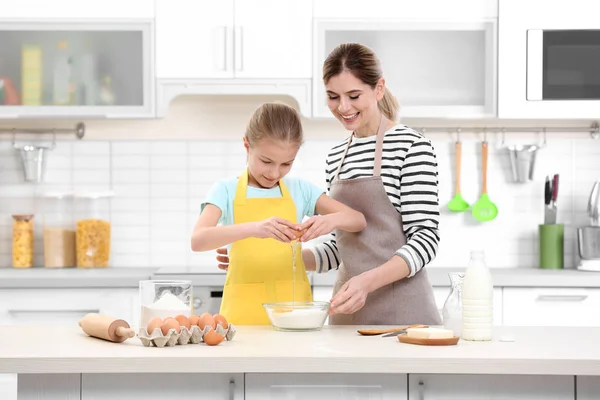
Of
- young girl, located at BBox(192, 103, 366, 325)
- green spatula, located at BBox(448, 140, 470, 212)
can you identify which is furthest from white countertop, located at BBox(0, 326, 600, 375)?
green spatula, located at BBox(448, 140, 470, 212)

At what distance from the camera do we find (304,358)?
173cm

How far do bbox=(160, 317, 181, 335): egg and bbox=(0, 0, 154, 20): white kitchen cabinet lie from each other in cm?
227

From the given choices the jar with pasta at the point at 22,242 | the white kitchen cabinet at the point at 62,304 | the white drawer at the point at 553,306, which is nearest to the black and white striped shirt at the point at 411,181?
the white drawer at the point at 553,306

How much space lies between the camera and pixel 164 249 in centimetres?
418

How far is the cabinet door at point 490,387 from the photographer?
1793 mm

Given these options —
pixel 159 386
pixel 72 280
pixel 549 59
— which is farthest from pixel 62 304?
pixel 549 59

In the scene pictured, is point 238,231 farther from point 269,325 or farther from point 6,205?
point 6,205

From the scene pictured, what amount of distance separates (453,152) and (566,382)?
2458 mm

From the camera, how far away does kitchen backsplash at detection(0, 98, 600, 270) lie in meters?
4.16

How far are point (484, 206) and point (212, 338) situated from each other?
2.51 m

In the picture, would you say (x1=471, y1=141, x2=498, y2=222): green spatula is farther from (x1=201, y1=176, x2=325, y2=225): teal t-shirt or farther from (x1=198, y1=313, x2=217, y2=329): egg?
(x1=198, y1=313, x2=217, y2=329): egg

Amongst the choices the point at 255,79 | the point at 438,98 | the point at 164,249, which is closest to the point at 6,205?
the point at 164,249

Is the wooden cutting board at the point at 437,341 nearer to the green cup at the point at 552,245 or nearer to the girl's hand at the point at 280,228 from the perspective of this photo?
the girl's hand at the point at 280,228

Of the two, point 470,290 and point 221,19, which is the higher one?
point 221,19
